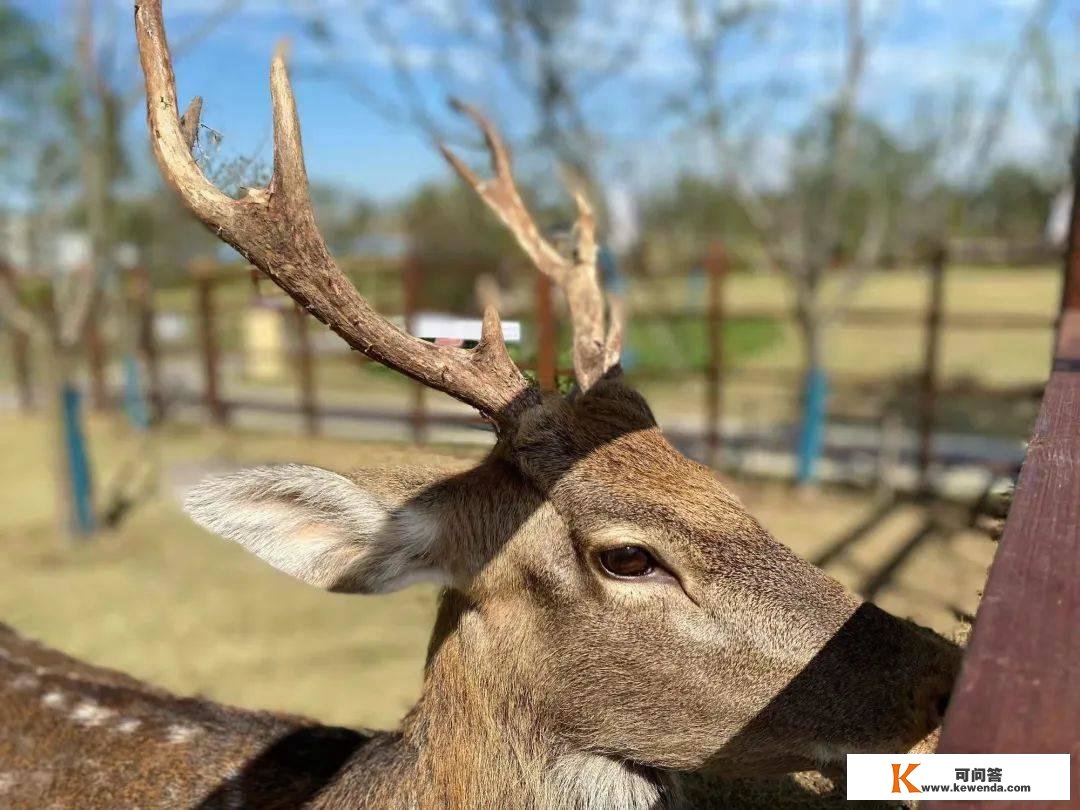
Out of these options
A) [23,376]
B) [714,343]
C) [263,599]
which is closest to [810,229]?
[714,343]

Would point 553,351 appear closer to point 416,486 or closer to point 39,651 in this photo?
Answer: point 416,486

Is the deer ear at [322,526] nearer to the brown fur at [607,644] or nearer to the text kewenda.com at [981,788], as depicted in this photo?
the brown fur at [607,644]

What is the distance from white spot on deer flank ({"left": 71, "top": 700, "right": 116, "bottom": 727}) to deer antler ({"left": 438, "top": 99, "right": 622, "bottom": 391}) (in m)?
1.59

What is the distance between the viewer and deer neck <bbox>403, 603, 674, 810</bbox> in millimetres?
1812

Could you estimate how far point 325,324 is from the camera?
1.81 meters

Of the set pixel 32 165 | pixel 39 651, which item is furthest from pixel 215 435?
pixel 39 651

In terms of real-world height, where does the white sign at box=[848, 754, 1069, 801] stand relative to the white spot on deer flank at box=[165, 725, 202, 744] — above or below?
above

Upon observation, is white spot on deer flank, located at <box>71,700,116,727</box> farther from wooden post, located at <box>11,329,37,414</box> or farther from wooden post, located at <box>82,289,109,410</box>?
wooden post, located at <box>11,329,37,414</box>

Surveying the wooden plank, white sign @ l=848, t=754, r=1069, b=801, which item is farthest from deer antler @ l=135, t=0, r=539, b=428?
white sign @ l=848, t=754, r=1069, b=801

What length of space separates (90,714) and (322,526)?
3.63 feet

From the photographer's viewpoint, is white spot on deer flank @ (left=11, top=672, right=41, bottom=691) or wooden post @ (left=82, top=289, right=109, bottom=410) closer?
white spot on deer flank @ (left=11, top=672, right=41, bottom=691)

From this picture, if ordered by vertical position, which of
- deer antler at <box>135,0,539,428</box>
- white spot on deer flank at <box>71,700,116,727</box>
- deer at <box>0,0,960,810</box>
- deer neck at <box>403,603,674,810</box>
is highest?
deer antler at <box>135,0,539,428</box>

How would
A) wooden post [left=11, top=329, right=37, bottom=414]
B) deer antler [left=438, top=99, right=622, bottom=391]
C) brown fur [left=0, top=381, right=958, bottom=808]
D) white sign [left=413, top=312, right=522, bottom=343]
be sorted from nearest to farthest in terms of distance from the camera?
brown fur [left=0, top=381, right=958, bottom=808] < white sign [left=413, top=312, right=522, bottom=343] < deer antler [left=438, top=99, right=622, bottom=391] < wooden post [left=11, top=329, right=37, bottom=414]

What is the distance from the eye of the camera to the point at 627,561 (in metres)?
1.75
